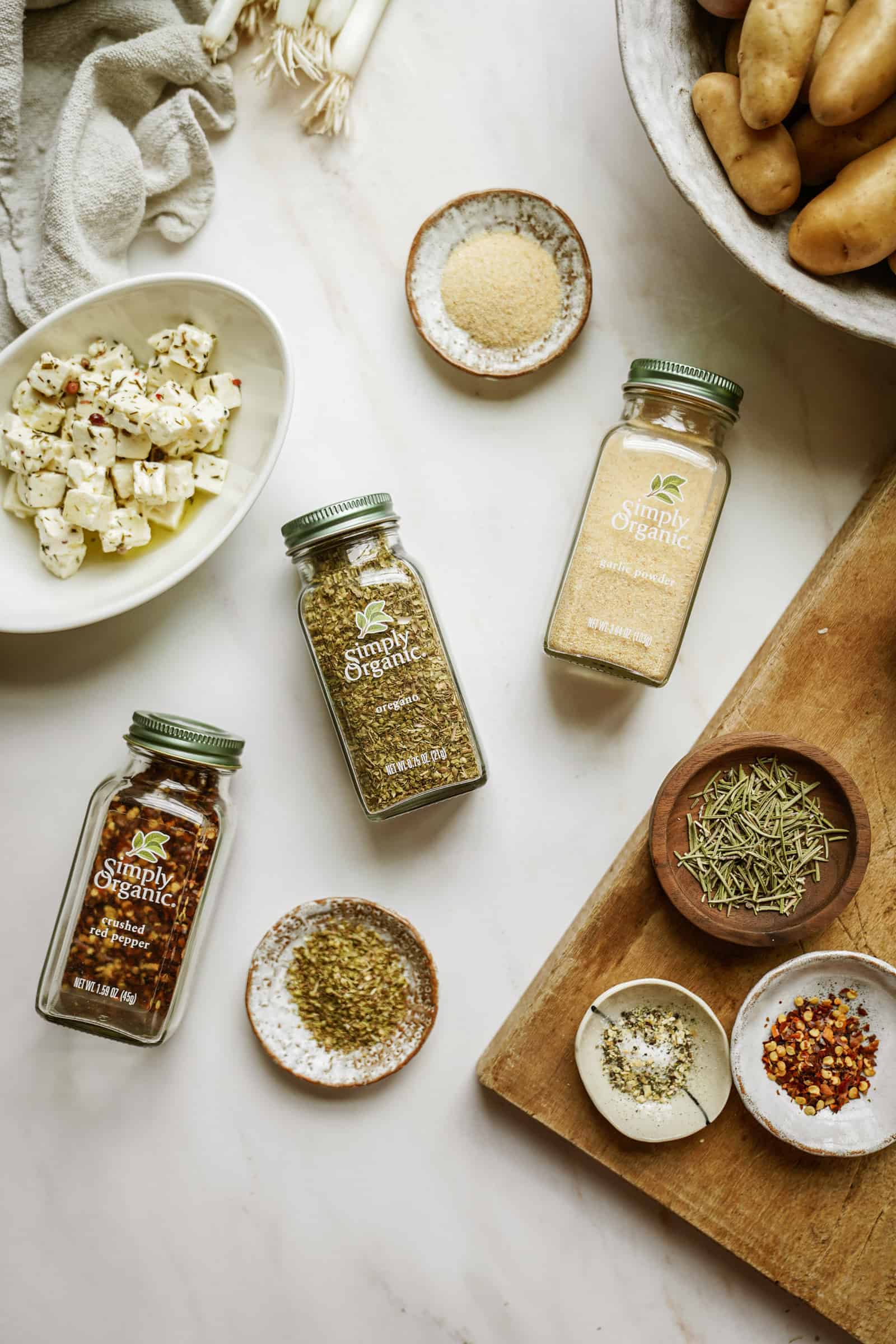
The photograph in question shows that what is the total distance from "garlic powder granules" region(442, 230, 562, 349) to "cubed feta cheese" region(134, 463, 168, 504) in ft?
1.50

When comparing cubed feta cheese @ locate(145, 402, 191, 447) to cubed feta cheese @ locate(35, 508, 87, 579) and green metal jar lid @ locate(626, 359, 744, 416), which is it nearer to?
cubed feta cheese @ locate(35, 508, 87, 579)

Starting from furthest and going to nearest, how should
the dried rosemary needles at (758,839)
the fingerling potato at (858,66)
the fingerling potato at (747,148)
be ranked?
1. the dried rosemary needles at (758,839)
2. the fingerling potato at (747,148)
3. the fingerling potato at (858,66)

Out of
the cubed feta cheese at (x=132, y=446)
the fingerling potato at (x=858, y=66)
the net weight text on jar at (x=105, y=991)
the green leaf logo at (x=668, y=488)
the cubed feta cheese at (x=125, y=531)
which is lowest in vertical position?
the net weight text on jar at (x=105, y=991)

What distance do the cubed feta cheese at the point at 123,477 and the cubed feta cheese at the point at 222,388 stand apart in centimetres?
13

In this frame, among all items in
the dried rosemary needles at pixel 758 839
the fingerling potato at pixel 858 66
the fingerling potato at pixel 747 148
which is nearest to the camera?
the fingerling potato at pixel 858 66

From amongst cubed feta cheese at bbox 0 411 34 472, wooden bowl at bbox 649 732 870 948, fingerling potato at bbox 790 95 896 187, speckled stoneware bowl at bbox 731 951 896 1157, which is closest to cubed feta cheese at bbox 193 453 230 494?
cubed feta cheese at bbox 0 411 34 472

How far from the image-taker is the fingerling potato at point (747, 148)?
1059 millimetres

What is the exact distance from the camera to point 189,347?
116cm

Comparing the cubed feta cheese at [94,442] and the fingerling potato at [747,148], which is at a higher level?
the fingerling potato at [747,148]

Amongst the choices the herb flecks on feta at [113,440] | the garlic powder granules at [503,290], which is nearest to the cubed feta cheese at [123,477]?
the herb flecks on feta at [113,440]

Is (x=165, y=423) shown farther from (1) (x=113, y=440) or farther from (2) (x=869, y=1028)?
(2) (x=869, y=1028)

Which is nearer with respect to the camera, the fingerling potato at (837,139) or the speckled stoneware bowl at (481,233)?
the fingerling potato at (837,139)

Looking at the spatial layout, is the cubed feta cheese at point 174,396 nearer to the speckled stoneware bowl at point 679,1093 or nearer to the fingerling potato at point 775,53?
the fingerling potato at point 775,53

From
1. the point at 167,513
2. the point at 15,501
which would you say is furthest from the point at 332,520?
the point at 15,501
